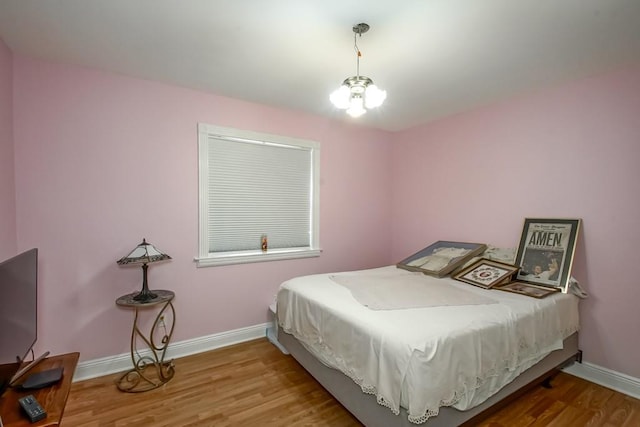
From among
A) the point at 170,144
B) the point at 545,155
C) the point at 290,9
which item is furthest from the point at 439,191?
the point at 170,144

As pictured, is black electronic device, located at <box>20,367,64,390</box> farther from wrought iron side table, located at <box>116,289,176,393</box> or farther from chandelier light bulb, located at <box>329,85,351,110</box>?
chandelier light bulb, located at <box>329,85,351,110</box>

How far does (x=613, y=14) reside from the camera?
166 centimetres

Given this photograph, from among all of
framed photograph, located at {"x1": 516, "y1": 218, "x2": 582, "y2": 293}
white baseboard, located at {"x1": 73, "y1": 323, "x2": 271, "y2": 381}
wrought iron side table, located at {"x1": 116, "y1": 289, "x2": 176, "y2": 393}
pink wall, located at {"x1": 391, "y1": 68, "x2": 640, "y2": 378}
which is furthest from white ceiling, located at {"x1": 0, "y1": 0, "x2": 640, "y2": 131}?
white baseboard, located at {"x1": 73, "y1": 323, "x2": 271, "y2": 381}

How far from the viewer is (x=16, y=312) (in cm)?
134

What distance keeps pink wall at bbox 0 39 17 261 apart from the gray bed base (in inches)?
84.5

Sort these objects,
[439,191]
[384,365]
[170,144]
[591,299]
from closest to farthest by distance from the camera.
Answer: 1. [384,365]
2. [591,299]
3. [170,144]
4. [439,191]

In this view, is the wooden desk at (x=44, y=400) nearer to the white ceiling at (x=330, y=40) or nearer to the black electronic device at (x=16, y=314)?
the black electronic device at (x=16, y=314)

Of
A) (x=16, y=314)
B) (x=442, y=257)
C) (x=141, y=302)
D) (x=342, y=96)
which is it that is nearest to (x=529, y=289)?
(x=442, y=257)

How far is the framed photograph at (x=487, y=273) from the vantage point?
253 cm

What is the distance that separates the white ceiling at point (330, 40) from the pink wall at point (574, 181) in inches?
11.4

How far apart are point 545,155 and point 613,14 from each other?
128cm

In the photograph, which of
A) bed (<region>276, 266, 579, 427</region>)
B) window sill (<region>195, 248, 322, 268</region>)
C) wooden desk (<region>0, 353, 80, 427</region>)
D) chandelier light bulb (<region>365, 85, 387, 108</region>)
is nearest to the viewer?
wooden desk (<region>0, 353, 80, 427</region>)

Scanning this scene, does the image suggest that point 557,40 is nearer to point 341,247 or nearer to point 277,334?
point 341,247

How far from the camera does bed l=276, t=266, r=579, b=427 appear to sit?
4.96 ft
